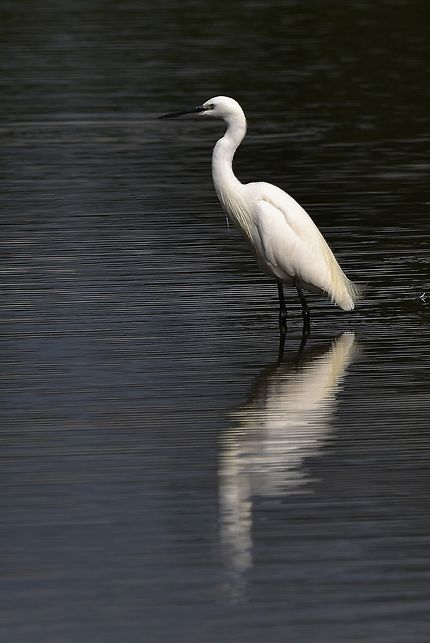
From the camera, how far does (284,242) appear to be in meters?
11.5

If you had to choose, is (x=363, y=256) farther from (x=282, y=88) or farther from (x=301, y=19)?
(x=301, y=19)

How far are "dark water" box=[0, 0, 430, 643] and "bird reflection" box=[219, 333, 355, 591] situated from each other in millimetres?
17

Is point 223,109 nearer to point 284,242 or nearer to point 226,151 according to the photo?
point 226,151

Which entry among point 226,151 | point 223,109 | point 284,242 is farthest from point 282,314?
point 223,109

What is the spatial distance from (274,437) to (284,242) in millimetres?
3213

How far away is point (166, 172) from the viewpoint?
1822 cm

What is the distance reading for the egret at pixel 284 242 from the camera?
1145 centimetres

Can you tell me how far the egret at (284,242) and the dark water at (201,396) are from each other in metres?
0.22

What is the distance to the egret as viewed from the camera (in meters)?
11.5

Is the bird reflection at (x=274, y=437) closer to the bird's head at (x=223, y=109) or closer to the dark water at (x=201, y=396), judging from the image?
the dark water at (x=201, y=396)

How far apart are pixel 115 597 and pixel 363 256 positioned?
7454 millimetres

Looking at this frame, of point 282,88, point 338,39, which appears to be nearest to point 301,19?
point 338,39

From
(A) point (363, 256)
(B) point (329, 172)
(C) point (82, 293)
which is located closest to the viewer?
(C) point (82, 293)

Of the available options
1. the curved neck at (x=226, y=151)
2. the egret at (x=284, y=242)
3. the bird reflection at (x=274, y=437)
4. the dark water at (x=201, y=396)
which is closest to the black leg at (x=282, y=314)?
the egret at (x=284, y=242)
